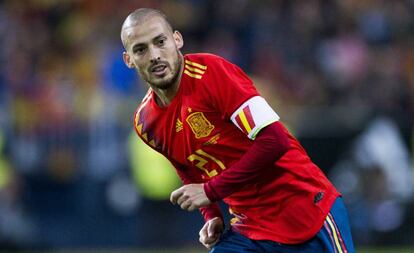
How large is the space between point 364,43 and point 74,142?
14.2 feet

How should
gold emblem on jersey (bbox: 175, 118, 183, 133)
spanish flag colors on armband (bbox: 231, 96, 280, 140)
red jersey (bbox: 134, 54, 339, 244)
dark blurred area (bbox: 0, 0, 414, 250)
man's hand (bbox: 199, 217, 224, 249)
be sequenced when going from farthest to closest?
dark blurred area (bbox: 0, 0, 414, 250), man's hand (bbox: 199, 217, 224, 249), gold emblem on jersey (bbox: 175, 118, 183, 133), red jersey (bbox: 134, 54, 339, 244), spanish flag colors on armband (bbox: 231, 96, 280, 140)

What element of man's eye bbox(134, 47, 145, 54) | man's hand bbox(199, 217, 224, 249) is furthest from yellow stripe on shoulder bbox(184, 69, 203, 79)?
man's hand bbox(199, 217, 224, 249)

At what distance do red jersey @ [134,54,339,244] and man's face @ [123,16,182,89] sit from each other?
0.31 ft

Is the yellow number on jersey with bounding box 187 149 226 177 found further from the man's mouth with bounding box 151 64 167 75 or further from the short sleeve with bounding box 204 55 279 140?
the man's mouth with bounding box 151 64 167 75

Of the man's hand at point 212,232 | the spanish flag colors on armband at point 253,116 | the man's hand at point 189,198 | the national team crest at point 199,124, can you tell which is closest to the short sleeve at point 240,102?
the spanish flag colors on armband at point 253,116

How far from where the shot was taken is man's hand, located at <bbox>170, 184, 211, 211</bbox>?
5227mm

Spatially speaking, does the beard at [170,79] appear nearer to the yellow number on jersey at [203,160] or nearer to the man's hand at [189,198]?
the yellow number on jersey at [203,160]

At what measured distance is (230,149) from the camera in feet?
18.1

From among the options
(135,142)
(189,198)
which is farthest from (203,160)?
(135,142)

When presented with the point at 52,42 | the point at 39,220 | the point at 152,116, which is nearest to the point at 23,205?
the point at 39,220

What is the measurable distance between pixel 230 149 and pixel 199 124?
0.21 m

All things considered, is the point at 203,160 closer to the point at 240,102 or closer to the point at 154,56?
the point at 240,102

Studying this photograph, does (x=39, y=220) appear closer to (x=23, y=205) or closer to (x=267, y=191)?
(x=23, y=205)

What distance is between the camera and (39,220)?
12.6m
